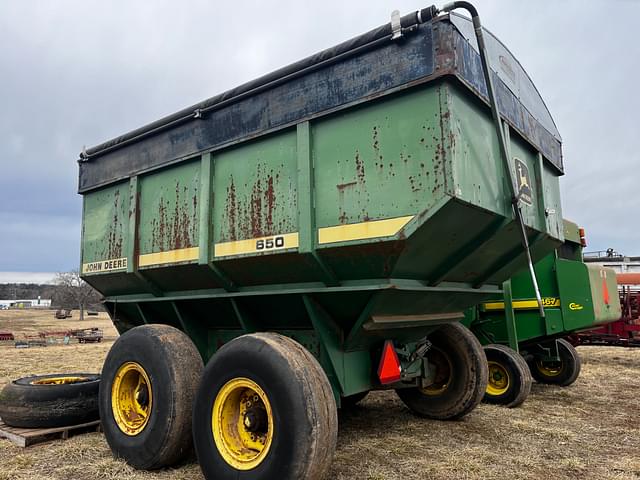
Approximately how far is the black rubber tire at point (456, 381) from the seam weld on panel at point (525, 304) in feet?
6.38

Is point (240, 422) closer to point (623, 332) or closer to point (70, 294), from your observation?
point (623, 332)

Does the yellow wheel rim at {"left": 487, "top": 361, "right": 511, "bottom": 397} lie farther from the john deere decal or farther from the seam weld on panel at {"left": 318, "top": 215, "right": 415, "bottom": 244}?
the seam weld on panel at {"left": 318, "top": 215, "right": 415, "bottom": 244}

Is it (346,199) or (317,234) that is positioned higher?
(346,199)

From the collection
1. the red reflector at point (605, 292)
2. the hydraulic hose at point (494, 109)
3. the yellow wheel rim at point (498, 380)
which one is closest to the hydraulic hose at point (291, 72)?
the hydraulic hose at point (494, 109)

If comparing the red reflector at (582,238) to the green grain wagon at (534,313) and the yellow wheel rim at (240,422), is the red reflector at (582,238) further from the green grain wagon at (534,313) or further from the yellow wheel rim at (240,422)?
the yellow wheel rim at (240,422)

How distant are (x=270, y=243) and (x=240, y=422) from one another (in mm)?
1338

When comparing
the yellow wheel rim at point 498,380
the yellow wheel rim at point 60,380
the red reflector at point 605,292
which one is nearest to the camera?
the yellow wheel rim at point 60,380

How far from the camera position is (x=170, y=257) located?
4770 mm

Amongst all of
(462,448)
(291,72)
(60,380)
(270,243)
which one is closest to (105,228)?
(60,380)

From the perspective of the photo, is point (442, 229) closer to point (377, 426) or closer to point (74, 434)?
point (377, 426)

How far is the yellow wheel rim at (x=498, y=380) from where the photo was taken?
6.51m

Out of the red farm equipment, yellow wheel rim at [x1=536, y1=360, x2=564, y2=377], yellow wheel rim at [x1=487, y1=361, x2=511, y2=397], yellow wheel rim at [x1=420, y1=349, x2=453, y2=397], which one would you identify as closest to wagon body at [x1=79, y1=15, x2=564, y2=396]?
yellow wheel rim at [x1=420, y1=349, x2=453, y2=397]

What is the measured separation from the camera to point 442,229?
3.47m

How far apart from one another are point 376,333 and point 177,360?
163 centimetres
